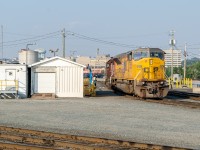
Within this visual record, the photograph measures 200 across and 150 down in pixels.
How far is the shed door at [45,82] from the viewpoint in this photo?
33.8 metres

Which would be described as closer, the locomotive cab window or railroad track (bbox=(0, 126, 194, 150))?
railroad track (bbox=(0, 126, 194, 150))

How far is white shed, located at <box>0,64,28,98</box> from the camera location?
32.9m

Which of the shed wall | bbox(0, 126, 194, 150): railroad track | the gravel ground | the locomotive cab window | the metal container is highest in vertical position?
the metal container

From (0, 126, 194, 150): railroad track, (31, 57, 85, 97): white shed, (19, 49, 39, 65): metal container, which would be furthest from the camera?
(19, 49, 39, 65): metal container

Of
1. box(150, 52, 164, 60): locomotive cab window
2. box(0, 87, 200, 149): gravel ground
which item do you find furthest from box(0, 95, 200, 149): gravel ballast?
box(150, 52, 164, 60): locomotive cab window

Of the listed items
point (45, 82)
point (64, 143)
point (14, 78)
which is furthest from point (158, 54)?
point (64, 143)

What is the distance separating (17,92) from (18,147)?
23617 millimetres

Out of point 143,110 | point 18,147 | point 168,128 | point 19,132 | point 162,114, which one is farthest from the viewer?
point 143,110

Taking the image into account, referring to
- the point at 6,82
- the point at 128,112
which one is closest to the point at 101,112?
the point at 128,112

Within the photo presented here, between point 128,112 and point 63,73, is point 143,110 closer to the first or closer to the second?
point 128,112

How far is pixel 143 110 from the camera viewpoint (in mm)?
22516

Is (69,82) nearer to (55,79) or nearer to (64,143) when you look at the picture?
(55,79)

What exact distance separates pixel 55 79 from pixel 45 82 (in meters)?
0.90

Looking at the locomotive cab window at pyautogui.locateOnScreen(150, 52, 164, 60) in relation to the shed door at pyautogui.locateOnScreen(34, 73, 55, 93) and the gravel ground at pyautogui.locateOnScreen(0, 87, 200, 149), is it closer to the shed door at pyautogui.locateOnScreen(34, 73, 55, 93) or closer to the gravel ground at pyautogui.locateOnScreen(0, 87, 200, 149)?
the gravel ground at pyautogui.locateOnScreen(0, 87, 200, 149)
